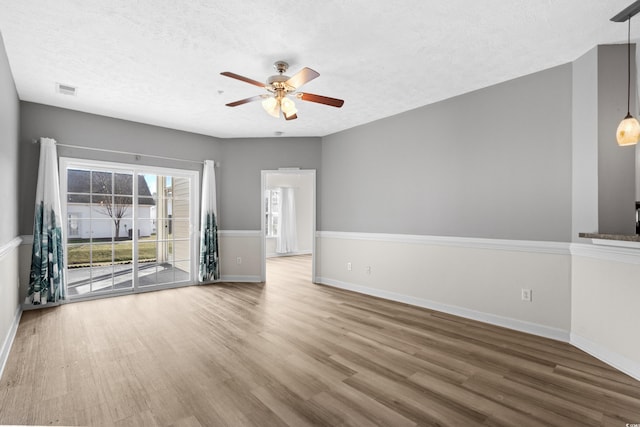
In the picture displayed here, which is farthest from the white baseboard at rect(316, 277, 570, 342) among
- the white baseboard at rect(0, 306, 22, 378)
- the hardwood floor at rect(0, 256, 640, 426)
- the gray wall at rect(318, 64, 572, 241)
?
the white baseboard at rect(0, 306, 22, 378)


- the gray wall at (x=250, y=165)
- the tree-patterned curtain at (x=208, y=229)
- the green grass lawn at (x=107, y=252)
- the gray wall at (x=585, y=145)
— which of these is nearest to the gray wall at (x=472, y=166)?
the gray wall at (x=585, y=145)

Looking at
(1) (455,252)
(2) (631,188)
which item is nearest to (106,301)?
(1) (455,252)

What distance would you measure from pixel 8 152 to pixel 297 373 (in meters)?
3.66

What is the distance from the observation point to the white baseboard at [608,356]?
239 centimetres

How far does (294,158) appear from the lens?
228 inches

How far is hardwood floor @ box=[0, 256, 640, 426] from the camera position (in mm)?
1910

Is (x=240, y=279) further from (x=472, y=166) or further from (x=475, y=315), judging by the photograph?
(x=472, y=166)

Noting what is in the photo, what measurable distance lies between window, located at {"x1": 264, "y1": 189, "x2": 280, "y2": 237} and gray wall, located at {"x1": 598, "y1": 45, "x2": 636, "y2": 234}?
781 centimetres

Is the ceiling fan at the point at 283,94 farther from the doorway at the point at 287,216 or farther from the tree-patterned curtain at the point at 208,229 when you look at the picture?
the doorway at the point at 287,216

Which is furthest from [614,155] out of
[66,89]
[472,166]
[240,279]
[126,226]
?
[126,226]

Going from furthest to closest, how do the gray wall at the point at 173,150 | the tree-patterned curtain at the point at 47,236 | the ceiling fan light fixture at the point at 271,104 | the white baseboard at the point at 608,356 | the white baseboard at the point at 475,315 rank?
1. the gray wall at the point at 173,150
2. the tree-patterned curtain at the point at 47,236
3. the white baseboard at the point at 475,315
4. the ceiling fan light fixture at the point at 271,104
5. the white baseboard at the point at 608,356

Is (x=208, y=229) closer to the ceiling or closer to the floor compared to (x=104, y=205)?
closer to the floor

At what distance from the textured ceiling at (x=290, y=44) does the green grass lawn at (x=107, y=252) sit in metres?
2.09

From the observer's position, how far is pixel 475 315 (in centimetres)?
369
